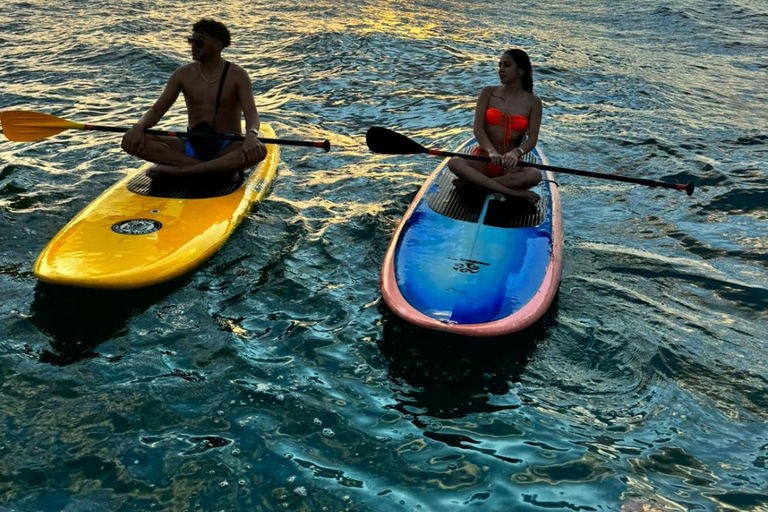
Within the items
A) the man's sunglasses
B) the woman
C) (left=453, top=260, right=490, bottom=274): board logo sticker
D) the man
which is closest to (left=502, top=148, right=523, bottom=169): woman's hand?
the woman

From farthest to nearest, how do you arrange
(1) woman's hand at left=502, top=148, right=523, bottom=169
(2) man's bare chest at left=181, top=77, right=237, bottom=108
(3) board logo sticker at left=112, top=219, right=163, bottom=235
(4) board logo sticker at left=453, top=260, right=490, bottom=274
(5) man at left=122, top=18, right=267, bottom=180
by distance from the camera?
(2) man's bare chest at left=181, top=77, right=237, bottom=108 → (5) man at left=122, top=18, right=267, bottom=180 → (1) woman's hand at left=502, top=148, right=523, bottom=169 → (3) board logo sticker at left=112, top=219, right=163, bottom=235 → (4) board logo sticker at left=453, top=260, right=490, bottom=274

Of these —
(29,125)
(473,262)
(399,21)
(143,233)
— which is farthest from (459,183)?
(399,21)

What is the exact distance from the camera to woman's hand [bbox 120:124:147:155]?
604 centimetres

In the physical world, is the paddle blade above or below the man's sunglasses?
below

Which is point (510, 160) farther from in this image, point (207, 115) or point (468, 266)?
point (207, 115)

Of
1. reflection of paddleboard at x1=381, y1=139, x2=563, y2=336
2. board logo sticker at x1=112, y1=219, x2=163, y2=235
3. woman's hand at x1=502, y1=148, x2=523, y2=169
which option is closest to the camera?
reflection of paddleboard at x1=381, y1=139, x2=563, y2=336

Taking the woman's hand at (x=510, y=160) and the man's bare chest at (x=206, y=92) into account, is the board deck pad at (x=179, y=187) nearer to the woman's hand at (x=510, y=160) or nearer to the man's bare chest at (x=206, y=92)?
the man's bare chest at (x=206, y=92)

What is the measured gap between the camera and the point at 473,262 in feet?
16.8

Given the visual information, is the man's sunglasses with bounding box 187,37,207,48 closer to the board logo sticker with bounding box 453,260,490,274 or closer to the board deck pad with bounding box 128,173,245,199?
the board deck pad with bounding box 128,173,245,199

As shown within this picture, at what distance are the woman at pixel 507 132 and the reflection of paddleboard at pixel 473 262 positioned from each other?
0.50 feet

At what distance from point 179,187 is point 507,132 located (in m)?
2.91

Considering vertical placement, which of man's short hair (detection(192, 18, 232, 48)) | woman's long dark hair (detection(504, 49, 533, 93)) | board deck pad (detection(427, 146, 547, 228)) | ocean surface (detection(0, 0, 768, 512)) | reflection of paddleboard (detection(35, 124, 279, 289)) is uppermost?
man's short hair (detection(192, 18, 232, 48))

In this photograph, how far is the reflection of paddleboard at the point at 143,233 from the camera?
487 cm

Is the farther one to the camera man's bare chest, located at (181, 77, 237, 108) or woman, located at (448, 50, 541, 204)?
man's bare chest, located at (181, 77, 237, 108)
